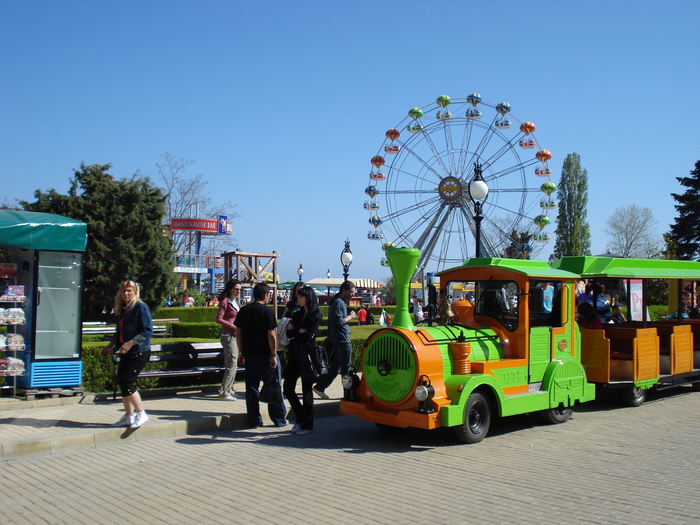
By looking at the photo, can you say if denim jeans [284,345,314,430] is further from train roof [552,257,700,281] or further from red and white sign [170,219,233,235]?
red and white sign [170,219,233,235]

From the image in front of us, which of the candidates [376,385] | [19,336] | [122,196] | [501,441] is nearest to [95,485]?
[376,385]

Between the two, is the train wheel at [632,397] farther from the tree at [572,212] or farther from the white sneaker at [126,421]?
the tree at [572,212]

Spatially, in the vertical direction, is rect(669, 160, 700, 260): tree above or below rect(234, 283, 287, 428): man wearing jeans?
above

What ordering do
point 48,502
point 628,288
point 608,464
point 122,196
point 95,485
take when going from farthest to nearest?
point 122,196, point 628,288, point 608,464, point 95,485, point 48,502

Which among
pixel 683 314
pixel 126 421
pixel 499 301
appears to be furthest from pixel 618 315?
pixel 126 421

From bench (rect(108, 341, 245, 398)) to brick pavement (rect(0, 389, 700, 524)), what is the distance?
96.2 inches

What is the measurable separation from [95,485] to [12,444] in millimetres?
1534

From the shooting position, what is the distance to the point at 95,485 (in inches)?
229

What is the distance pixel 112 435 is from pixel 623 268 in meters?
8.70

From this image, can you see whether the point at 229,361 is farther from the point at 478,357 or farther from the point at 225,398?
the point at 478,357

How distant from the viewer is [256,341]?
8148mm

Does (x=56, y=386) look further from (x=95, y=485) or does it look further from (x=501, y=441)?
(x=501, y=441)

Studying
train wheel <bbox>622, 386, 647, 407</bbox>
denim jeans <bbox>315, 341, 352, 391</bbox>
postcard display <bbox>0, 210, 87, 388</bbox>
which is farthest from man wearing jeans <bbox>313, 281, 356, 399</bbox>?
train wheel <bbox>622, 386, 647, 407</bbox>

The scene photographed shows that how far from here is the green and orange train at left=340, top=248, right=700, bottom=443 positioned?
750 cm
